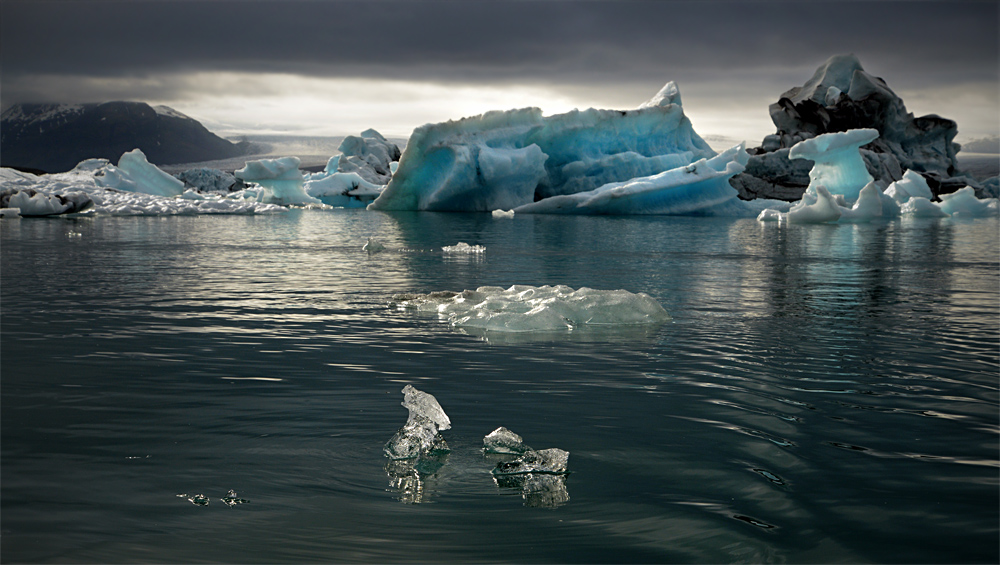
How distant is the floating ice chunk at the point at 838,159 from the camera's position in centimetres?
3161

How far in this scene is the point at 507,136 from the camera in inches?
1313

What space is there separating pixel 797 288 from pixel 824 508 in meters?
7.64

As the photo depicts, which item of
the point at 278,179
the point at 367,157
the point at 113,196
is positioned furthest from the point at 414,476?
the point at 367,157

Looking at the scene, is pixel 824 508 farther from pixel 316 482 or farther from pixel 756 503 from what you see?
pixel 316 482

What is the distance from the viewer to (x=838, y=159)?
34562 millimetres

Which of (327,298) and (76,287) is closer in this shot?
(327,298)

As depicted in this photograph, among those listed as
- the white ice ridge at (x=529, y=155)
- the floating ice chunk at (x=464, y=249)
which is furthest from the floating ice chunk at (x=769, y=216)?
the floating ice chunk at (x=464, y=249)

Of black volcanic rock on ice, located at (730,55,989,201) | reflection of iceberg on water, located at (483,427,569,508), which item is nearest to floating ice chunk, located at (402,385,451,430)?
reflection of iceberg on water, located at (483,427,569,508)

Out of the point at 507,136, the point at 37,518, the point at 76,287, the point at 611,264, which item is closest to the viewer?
the point at 37,518

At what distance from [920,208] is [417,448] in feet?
121

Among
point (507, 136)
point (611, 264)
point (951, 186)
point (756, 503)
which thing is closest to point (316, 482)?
point (756, 503)

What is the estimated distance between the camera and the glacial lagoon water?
9.68 ft

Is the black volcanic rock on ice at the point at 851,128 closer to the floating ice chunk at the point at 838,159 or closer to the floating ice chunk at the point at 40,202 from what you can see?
the floating ice chunk at the point at 838,159

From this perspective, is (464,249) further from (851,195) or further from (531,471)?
(851,195)
